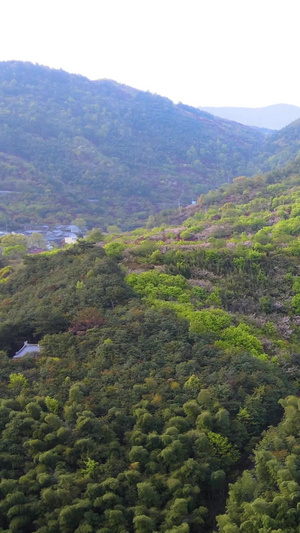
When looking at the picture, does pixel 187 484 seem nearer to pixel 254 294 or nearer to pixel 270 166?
pixel 254 294

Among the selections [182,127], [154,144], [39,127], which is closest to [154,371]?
[39,127]

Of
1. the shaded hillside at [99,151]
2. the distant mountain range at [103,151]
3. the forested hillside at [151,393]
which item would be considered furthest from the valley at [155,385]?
the shaded hillside at [99,151]

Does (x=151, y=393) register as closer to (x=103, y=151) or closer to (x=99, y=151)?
(x=99, y=151)

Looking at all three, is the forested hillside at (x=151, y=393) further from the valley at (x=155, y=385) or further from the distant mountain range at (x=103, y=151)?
the distant mountain range at (x=103, y=151)

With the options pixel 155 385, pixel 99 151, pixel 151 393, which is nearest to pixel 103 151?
pixel 99 151

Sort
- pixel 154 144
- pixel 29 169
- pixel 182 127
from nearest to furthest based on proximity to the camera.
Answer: pixel 29 169
pixel 154 144
pixel 182 127

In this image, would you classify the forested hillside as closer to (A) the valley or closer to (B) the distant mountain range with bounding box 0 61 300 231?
(A) the valley
